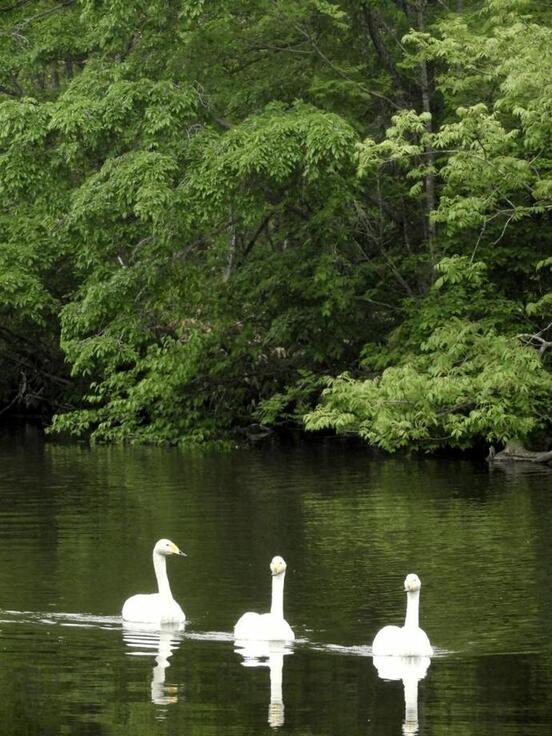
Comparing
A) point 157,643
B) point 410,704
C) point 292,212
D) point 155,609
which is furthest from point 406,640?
point 292,212

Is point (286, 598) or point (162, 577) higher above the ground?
point (162, 577)

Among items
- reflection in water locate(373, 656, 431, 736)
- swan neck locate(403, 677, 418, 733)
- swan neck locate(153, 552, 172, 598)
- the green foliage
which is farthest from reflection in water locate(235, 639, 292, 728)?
the green foliage

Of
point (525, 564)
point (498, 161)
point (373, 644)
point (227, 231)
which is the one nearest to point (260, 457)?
point (227, 231)

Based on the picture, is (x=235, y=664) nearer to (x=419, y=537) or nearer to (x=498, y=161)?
(x=419, y=537)

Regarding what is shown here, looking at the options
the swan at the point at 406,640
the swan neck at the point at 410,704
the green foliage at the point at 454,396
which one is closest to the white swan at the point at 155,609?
the swan at the point at 406,640

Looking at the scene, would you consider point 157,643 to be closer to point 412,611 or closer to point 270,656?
point 270,656

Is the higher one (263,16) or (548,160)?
(263,16)

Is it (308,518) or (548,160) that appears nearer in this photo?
(308,518)

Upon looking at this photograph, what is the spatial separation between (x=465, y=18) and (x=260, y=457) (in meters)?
9.52

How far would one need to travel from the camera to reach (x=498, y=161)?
28.8 m

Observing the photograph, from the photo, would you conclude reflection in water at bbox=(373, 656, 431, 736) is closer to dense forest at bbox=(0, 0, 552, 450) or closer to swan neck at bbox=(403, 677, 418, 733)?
swan neck at bbox=(403, 677, 418, 733)

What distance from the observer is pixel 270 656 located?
15.2 meters

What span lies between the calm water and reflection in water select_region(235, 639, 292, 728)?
33mm

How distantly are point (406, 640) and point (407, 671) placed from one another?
396 millimetres
